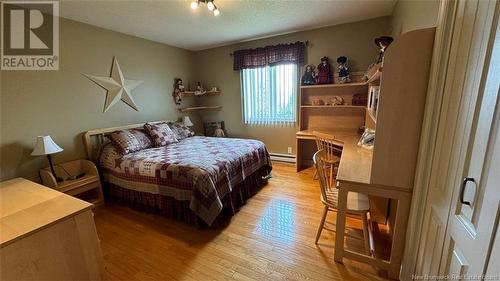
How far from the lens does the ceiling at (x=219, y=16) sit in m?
A: 2.49

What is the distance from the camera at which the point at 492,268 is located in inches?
28.4

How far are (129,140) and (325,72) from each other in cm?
319

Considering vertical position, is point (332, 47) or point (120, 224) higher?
point (332, 47)

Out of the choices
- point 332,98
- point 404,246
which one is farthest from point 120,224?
point 332,98

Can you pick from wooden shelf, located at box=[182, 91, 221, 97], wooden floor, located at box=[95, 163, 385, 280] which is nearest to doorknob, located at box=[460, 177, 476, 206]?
wooden floor, located at box=[95, 163, 385, 280]

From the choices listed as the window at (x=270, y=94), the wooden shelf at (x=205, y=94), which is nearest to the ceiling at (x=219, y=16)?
the window at (x=270, y=94)

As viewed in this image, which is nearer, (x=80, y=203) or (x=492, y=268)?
(x=492, y=268)

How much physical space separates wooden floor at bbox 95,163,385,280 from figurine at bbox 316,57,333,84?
6.49 ft

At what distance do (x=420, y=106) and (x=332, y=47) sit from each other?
2589 mm

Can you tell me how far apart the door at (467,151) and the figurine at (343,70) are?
7.97 feet

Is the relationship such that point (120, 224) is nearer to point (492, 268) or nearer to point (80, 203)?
point (80, 203)

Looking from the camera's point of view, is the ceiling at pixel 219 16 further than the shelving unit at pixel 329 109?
No

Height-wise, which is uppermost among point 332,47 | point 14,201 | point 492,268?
point 332,47

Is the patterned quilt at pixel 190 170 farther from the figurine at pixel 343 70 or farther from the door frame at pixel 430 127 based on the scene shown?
the figurine at pixel 343 70
